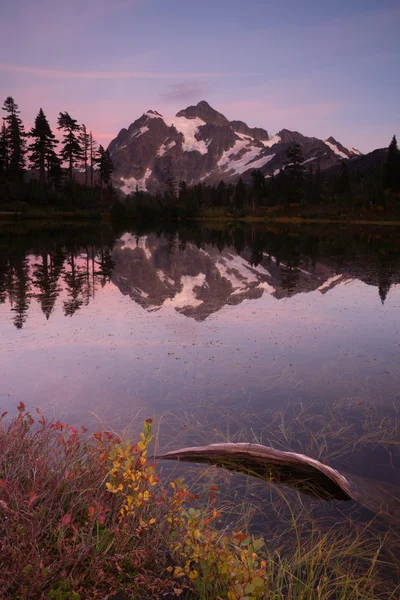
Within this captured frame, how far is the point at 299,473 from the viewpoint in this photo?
6031 mm

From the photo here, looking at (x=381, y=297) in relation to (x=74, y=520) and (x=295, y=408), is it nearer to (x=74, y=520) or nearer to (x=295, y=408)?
(x=295, y=408)

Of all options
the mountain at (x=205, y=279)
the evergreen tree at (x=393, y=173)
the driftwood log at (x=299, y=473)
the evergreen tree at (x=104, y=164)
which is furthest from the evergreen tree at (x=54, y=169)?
the driftwood log at (x=299, y=473)

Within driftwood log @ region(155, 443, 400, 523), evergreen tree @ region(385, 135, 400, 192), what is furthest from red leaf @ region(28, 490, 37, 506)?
evergreen tree @ region(385, 135, 400, 192)

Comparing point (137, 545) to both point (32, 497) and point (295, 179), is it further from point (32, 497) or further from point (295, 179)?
point (295, 179)

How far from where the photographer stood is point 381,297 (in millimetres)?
18750

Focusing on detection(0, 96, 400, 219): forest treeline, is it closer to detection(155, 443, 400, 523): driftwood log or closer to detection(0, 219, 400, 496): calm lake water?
detection(0, 219, 400, 496): calm lake water

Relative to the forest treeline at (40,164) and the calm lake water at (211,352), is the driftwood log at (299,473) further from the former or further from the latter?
the forest treeline at (40,164)

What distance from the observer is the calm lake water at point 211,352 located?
25.3ft

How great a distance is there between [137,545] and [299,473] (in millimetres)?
2742

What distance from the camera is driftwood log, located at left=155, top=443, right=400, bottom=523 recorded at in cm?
567

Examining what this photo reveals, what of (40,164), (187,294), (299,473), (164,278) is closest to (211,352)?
(299,473)

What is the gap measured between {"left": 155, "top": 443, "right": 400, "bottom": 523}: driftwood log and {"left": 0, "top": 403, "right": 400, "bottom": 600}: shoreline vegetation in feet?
1.83

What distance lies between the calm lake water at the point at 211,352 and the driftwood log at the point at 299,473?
0.49 m

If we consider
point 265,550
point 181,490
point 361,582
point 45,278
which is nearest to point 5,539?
point 181,490
